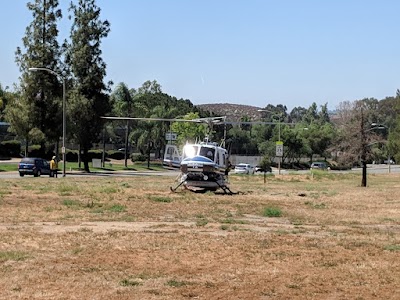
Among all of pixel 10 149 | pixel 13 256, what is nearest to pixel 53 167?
pixel 13 256

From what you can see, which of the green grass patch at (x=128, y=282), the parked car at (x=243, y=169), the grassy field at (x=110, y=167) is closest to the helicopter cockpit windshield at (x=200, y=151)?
the green grass patch at (x=128, y=282)

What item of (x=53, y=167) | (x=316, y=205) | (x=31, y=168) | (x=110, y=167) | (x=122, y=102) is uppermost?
(x=122, y=102)

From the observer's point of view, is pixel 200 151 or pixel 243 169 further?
pixel 243 169

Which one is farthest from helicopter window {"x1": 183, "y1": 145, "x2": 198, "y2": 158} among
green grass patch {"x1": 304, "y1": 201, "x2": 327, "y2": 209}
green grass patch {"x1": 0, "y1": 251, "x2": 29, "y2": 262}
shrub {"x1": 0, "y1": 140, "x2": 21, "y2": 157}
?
shrub {"x1": 0, "y1": 140, "x2": 21, "y2": 157}

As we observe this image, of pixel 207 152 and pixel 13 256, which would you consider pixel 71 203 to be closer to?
pixel 13 256

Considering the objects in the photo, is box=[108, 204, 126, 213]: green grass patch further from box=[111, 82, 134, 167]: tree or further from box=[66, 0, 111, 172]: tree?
box=[111, 82, 134, 167]: tree

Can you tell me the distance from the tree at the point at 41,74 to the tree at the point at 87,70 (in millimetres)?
2216

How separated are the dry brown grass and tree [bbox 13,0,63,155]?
143ft

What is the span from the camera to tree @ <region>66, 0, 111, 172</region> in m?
68.1

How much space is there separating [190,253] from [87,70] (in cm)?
5816

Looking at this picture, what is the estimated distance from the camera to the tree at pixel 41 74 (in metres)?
65.3

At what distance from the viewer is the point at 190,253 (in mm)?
12812

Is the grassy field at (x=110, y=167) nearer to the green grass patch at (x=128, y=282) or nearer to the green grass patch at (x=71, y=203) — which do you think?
the green grass patch at (x=71, y=203)

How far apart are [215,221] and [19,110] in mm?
50022
